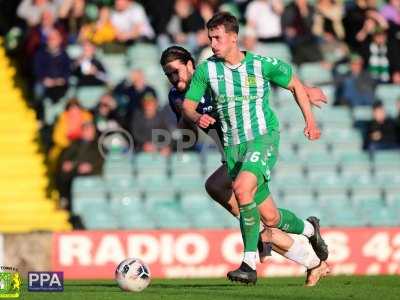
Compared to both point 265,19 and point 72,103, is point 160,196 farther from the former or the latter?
point 265,19

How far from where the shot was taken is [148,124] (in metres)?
16.9

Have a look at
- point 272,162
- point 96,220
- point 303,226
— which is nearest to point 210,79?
point 272,162

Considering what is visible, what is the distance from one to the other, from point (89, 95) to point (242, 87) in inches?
330

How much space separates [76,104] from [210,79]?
7435 mm

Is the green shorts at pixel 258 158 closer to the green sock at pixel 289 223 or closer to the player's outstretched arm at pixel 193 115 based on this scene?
the green sock at pixel 289 223

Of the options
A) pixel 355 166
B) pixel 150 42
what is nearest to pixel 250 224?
pixel 355 166

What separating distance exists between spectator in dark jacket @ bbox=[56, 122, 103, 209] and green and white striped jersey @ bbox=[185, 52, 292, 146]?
6.79m

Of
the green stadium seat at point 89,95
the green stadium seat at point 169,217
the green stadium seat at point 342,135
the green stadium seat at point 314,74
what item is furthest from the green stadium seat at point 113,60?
the green stadium seat at point 342,135

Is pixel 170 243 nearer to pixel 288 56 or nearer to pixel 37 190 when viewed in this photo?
pixel 37 190

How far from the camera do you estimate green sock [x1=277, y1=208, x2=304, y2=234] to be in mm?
10180

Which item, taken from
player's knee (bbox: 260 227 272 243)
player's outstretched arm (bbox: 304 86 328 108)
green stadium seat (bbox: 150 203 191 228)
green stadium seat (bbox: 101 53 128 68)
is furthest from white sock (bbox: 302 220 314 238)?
green stadium seat (bbox: 101 53 128 68)

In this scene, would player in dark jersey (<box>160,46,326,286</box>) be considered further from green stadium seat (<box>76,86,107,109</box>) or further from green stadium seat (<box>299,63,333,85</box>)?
green stadium seat (<box>299,63,333,85</box>)

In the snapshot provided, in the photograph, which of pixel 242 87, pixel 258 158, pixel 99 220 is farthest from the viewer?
pixel 99 220

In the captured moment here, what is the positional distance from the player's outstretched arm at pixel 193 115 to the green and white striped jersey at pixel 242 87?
13cm
